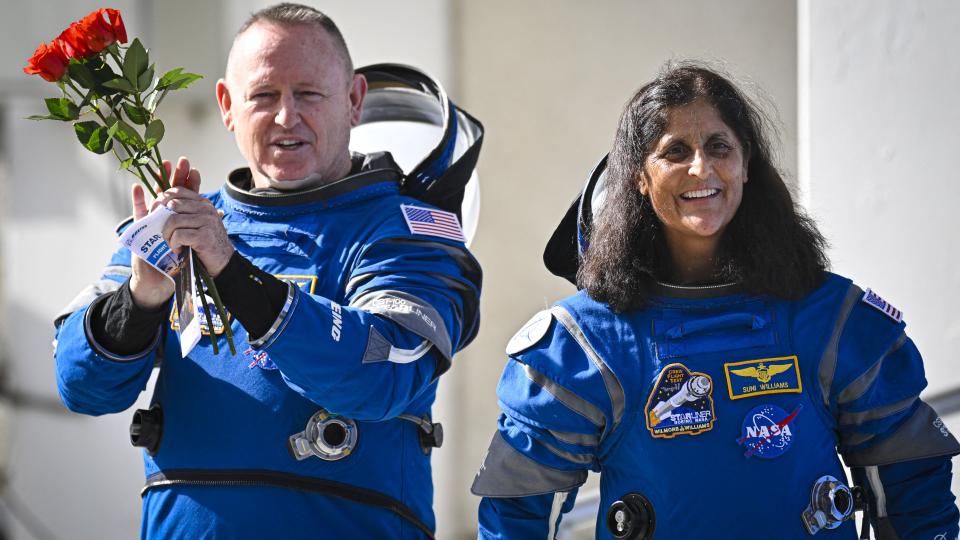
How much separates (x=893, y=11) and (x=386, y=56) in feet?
8.52

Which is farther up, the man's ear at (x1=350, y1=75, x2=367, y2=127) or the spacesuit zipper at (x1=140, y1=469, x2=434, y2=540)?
the man's ear at (x1=350, y1=75, x2=367, y2=127)

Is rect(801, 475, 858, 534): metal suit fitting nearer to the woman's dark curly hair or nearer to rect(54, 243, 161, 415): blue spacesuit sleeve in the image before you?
the woman's dark curly hair

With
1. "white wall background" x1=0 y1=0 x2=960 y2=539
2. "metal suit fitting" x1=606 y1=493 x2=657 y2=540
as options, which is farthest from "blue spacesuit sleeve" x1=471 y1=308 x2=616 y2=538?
"white wall background" x1=0 y1=0 x2=960 y2=539

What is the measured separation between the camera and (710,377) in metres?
1.96

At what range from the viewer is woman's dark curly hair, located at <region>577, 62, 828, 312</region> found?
205cm

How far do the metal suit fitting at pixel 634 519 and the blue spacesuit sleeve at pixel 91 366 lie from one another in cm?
91

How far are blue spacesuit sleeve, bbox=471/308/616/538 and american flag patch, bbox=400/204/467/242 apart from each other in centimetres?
30

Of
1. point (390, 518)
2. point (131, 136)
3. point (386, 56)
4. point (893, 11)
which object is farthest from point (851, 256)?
point (386, 56)

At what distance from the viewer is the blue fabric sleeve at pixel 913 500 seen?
197cm

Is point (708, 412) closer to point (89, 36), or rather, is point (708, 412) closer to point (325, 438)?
point (325, 438)

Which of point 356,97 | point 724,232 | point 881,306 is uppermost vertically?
point 356,97

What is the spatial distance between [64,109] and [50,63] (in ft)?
0.25

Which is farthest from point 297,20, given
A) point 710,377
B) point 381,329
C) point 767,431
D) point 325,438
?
point 767,431

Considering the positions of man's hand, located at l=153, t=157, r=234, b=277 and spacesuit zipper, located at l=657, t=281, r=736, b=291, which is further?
spacesuit zipper, located at l=657, t=281, r=736, b=291
